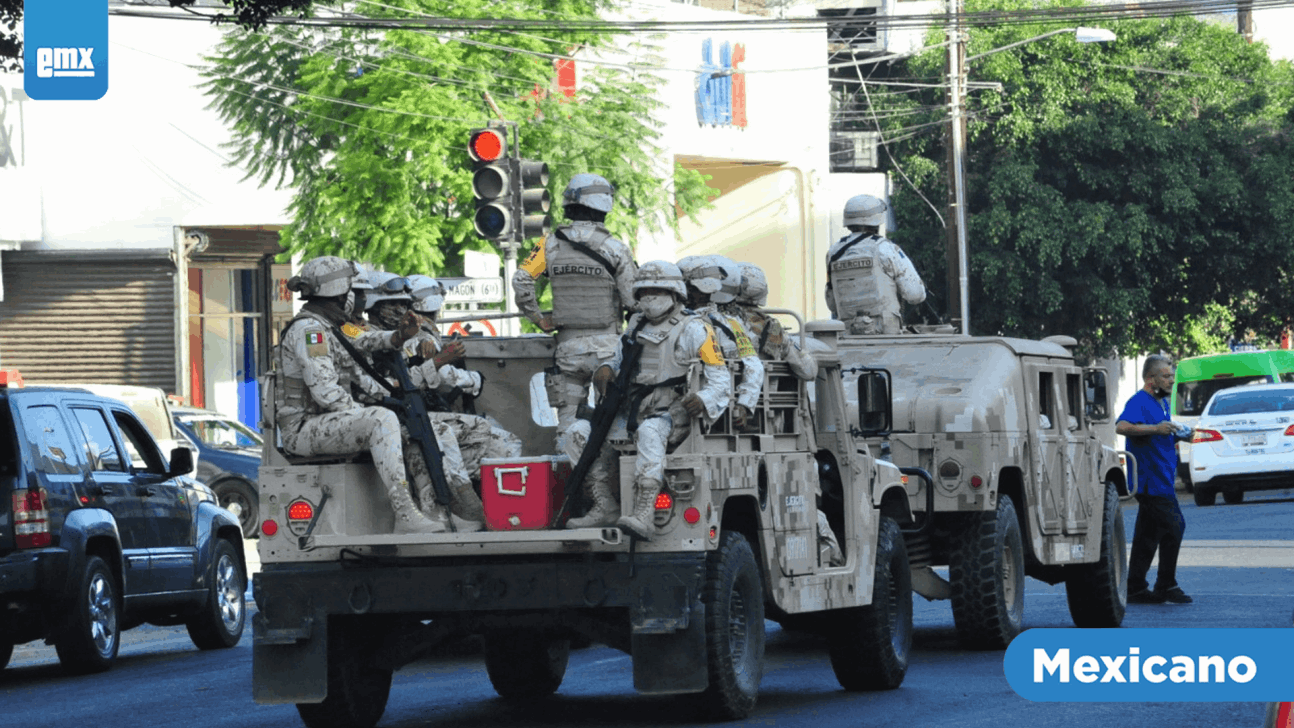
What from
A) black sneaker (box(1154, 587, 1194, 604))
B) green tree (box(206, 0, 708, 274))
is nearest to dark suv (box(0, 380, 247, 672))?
black sneaker (box(1154, 587, 1194, 604))

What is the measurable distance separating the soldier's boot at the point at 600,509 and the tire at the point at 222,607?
22.2 feet

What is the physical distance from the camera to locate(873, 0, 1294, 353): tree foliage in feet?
143

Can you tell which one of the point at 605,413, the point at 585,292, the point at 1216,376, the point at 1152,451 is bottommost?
the point at 1152,451

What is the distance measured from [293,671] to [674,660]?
1.70m

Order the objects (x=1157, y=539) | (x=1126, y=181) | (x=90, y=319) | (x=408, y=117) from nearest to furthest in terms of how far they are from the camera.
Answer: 1. (x=1157, y=539)
2. (x=408, y=117)
3. (x=90, y=319)
4. (x=1126, y=181)

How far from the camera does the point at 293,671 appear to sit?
31.8 feet

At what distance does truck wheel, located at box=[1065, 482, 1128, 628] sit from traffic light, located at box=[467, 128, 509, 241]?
5484 millimetres

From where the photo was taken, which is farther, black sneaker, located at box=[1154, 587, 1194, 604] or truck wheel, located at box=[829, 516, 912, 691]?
black sneaker, located at box=[1154, 587, 1194, 604]

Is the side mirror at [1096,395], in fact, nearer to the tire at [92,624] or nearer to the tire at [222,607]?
the tire at [222,607]

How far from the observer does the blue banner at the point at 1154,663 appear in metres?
6.57

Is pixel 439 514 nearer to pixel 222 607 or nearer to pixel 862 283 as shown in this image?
pixel 862 283

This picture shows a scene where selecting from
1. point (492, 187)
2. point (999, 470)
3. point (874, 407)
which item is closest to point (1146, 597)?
point (999, 470)

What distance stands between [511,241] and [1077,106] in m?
28.7

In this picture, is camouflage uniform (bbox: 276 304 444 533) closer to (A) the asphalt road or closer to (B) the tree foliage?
(A) the asphalt road
